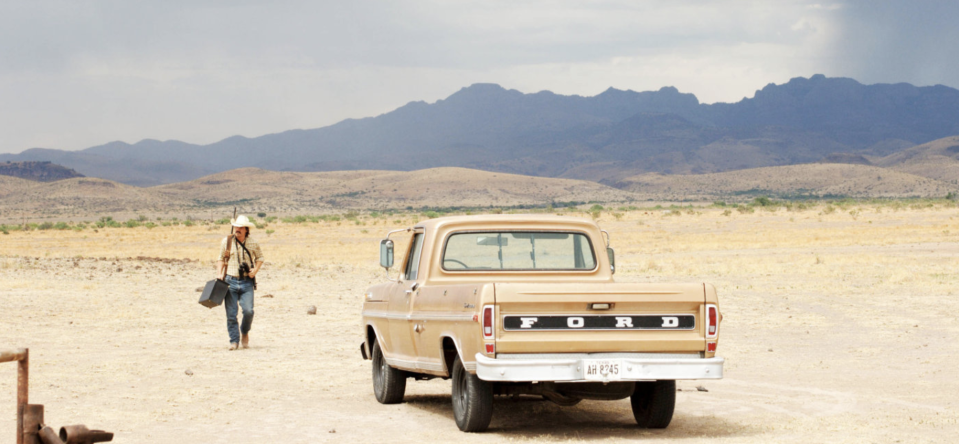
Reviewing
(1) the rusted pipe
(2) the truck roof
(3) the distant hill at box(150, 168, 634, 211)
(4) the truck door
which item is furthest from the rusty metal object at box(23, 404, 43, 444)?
(3) the distant hill at box(150, 168, 634, 211)

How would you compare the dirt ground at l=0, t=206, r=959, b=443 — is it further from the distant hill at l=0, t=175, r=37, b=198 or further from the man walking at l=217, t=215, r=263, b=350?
the distant hill at l=0, t=175, r=37, b=198

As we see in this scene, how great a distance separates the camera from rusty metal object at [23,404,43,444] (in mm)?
5121

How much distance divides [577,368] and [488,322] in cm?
73

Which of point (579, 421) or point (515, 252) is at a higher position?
point (515, 252)

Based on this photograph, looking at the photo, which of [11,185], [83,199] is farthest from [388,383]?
[11,185]

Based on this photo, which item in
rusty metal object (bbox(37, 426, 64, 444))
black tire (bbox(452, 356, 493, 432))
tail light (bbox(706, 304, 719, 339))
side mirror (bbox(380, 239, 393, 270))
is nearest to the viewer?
rusty metal object (bbox(37, 426, 64, 444))

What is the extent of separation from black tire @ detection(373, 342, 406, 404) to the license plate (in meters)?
2.87

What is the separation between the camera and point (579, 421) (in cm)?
945

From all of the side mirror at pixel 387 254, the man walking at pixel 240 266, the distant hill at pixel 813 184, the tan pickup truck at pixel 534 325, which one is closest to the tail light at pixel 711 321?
the tan pickup truck at pixel 534 325

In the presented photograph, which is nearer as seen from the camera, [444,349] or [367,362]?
[444,349]

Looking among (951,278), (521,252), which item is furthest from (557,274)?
(951,278)

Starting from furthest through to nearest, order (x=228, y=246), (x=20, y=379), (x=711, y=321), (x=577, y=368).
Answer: (x=228, y=246), (x=711, y=321), (x=577, y=368), (x=20, y=379)

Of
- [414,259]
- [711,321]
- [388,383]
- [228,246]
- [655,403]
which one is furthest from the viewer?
[228,246]

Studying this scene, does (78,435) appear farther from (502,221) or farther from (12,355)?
(502,221)
